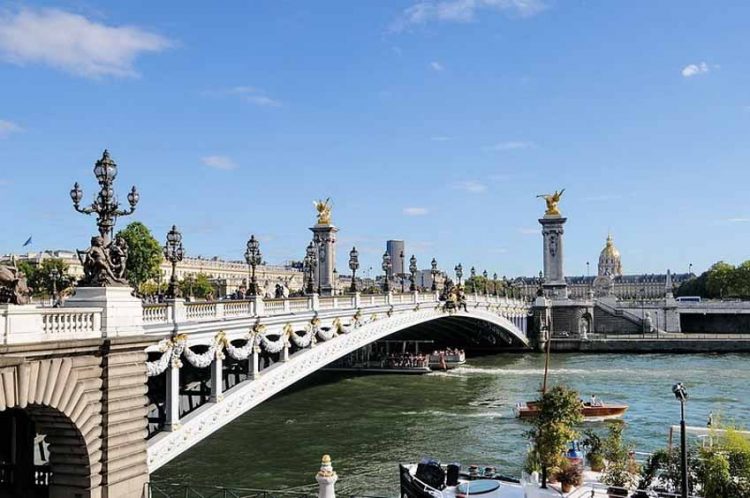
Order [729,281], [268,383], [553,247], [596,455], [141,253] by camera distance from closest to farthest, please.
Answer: [596,455] < [268,383] < [141,253] < [553,247] < [729,281]

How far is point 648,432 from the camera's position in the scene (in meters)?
33.0

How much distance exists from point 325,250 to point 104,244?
202 feet

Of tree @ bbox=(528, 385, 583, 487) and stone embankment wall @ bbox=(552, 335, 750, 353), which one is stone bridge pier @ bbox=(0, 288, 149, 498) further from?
stone embankment wall @ bbox=(552, 335, 750, 353)

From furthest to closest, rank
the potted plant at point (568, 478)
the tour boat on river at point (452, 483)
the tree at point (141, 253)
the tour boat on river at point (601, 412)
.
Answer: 1. the tree at point (141, 253)
2. the tour boat on river at point (601, 412)
3. the tour boat on river at point (452, 483)
4. the potted plant at point (568, 478)

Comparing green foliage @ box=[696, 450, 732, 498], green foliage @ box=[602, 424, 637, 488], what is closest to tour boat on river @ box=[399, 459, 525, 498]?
green foliage @ box=[602, 424, 637, 488]

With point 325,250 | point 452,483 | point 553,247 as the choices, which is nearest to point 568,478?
point 452,483

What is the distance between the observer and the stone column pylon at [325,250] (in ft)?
254

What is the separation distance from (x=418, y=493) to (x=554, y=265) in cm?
8224

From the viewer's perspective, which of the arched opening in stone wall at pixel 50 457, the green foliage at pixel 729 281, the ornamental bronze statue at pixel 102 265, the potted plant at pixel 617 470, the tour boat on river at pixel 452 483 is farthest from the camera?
the green foliage at pixel 729 281

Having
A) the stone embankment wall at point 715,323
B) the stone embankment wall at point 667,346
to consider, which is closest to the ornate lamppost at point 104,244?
the stone embankment wall at point 667,346

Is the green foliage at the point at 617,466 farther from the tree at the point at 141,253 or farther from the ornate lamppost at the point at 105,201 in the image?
the tree at the point at 141,253

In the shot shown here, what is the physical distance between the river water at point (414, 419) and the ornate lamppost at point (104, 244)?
9916 mm

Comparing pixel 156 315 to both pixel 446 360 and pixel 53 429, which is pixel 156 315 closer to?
pixel 53 429

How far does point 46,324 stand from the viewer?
1420cm
